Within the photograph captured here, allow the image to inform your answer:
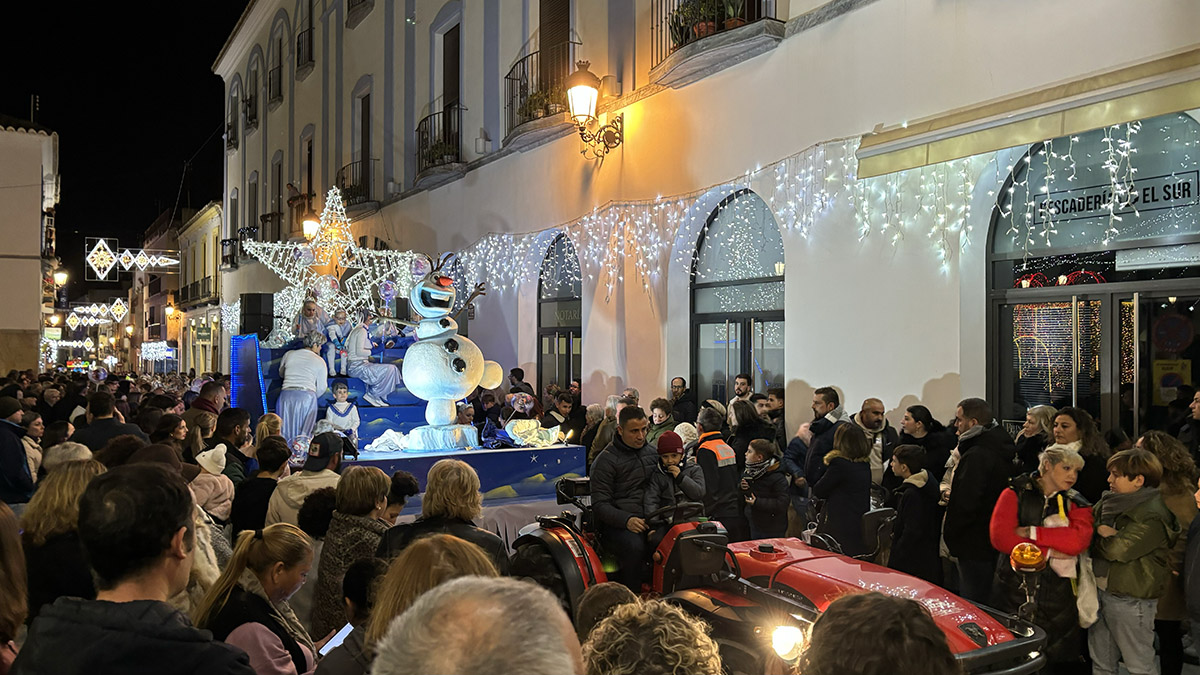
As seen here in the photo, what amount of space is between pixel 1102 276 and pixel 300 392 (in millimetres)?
8338

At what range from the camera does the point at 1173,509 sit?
555 cm

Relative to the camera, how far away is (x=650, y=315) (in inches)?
518

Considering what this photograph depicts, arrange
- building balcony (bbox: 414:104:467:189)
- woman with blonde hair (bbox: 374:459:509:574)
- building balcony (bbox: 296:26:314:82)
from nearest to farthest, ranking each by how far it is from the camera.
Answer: woman with blonde hair (bbox: 374:459:509:574)
building balcony (bbox: 414:104:467:189)
building balcony (bbox: 296:26:314:82)

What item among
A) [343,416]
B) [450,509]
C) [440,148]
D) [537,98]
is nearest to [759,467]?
[450,509]

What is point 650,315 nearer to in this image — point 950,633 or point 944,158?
point 944,158

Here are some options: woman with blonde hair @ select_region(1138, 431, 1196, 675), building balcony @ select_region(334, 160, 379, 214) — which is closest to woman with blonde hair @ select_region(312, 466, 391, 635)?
woman with blonde hair @ select_region(1138, 431, 1196, 675)

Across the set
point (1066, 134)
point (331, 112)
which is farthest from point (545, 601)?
point (331, 112)

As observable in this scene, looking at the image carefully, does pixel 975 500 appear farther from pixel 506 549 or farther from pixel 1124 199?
pixel 1124 199

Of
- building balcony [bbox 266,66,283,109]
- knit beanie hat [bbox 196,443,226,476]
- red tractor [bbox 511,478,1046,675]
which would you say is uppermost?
building balcony [bbox 266,66,283,109]

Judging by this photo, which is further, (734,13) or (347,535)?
(734,13)

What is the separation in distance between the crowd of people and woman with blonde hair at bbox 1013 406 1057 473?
0.07 feet

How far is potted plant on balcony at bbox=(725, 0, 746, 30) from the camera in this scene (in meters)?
10.7

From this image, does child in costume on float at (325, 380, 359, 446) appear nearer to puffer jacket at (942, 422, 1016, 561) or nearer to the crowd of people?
the crowd of people

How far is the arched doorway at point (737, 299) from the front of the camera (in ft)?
37.8
